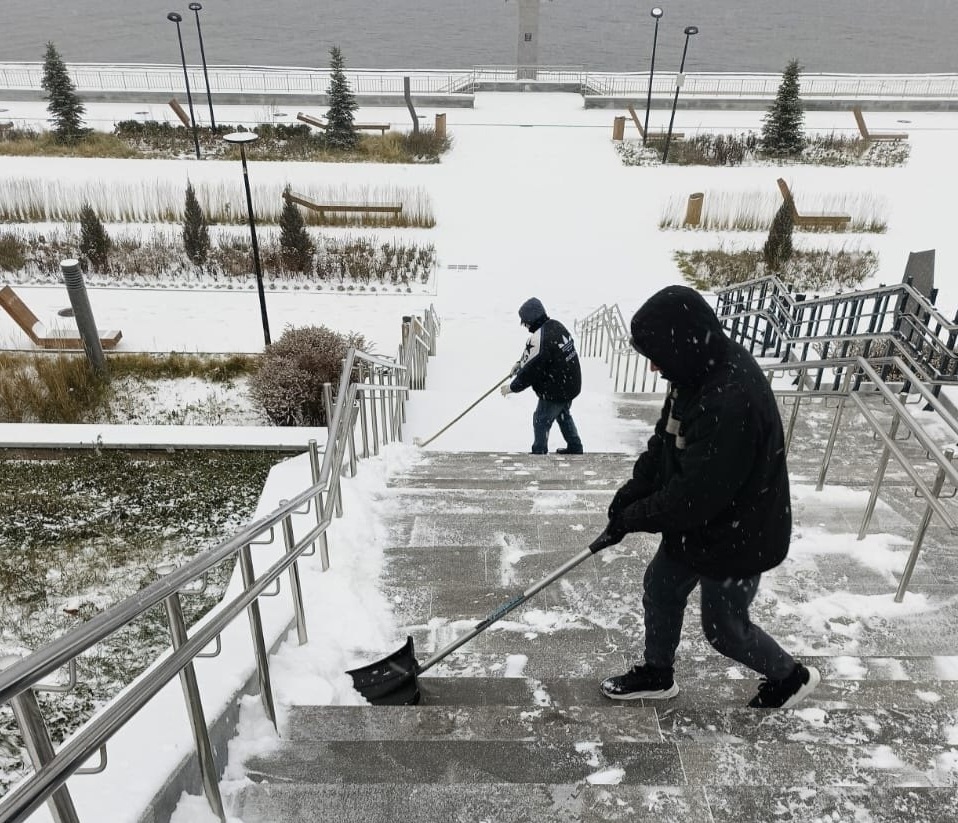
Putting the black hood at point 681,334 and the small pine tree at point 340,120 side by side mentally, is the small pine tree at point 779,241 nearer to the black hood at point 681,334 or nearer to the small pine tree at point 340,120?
the black hood at point 681,334

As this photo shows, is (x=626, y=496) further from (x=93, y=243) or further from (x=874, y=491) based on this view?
(x=93, y=243)

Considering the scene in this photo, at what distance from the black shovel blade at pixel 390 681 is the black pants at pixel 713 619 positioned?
0.94 metres

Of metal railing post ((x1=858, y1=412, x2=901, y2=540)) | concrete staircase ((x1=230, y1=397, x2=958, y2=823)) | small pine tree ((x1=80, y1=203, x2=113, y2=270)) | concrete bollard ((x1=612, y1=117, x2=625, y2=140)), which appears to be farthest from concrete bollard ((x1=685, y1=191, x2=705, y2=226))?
metal railing post ((x1=858, y1=412, x2=901, y2=540))

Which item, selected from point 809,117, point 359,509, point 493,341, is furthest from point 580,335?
point 809,117

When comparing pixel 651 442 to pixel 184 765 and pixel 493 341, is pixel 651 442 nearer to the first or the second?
pixel 184 765

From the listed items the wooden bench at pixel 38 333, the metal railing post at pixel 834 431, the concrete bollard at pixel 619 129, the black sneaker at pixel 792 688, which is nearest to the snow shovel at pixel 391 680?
the black sneaker at pixel 792 688

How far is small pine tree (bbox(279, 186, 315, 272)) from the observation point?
12.4m

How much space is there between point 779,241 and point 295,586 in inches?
490

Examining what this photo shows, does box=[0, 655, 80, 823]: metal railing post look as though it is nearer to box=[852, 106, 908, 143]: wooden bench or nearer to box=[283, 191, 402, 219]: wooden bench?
box=[283, 191, 402, 219]: wooden bench

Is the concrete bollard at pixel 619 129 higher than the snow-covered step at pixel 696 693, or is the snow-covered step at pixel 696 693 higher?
the concrete bollard at pixel 619 129

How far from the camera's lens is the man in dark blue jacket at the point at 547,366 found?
570 centimetres

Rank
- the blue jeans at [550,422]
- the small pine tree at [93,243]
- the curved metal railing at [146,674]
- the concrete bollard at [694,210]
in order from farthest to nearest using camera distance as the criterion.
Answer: the concrete bollard at [694,210] < the small pine tree at [93,243] < the blue jeans at [550,422] < the curved metal railing at [146,674]

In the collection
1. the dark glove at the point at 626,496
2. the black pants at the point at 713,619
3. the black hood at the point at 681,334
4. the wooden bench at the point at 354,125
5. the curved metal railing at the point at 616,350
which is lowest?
the curved metal railing at the point at 616,350

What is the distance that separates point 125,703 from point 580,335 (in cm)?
968
